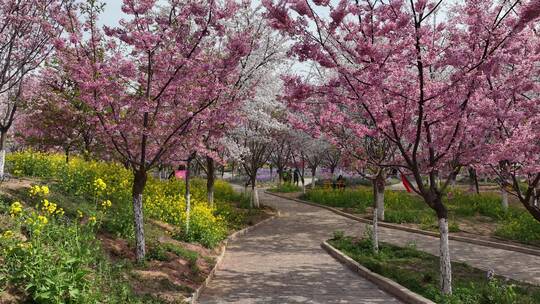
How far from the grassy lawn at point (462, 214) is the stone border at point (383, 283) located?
2.65 meters

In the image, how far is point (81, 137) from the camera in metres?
17.4

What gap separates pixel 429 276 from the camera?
318 inches

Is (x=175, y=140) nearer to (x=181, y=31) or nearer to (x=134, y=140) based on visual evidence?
(x=134, y=140)

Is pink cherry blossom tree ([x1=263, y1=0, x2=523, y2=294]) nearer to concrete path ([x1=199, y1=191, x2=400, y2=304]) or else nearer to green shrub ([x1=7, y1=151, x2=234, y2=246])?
concrete path ([x1=199, y1=191, x2=400, y2=304])

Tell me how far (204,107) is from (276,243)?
22.2 feet

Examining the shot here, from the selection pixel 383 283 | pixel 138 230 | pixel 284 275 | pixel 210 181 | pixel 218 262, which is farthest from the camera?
pixel 210 181

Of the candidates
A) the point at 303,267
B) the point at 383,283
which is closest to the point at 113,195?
the point at 303,267

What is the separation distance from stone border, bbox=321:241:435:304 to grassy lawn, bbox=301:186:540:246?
104 inches

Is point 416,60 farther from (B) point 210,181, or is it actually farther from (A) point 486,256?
(B) point 210,181

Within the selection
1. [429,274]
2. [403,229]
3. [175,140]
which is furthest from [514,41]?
[403,229]

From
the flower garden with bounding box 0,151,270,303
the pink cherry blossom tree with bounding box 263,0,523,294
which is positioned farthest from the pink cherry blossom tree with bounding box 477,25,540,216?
the flower garden with bounding box 0,151,270,303

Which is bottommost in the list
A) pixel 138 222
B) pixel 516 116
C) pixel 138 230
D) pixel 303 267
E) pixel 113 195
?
pixel 303 267

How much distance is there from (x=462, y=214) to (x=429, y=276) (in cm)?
1083

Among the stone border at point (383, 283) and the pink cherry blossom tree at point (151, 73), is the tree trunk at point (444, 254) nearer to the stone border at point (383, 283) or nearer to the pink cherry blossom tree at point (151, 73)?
the stone border at point (383, 283)
